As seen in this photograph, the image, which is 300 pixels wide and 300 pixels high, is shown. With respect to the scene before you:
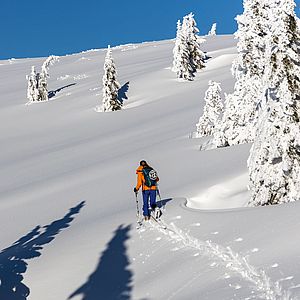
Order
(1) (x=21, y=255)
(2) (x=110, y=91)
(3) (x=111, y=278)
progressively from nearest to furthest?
(3) (x=111, y=278) → (1) (x=21, y=255) → (2) (x=110, y=91)

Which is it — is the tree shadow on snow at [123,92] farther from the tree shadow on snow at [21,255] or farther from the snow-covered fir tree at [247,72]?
the tree shadow on snow at [21,255]

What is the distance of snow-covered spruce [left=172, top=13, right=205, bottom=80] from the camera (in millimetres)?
63250

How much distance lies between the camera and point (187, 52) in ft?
214

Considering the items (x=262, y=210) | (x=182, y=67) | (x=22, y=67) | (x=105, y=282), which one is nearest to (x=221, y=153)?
(x=262, y=210)

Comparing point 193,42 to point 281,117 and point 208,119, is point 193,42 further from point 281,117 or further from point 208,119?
point 281,117

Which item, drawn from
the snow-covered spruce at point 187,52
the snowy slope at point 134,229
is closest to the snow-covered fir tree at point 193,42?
the snow-covered spruce at point 187,52

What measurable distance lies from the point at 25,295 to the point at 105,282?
1852 mm

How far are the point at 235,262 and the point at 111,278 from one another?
10.1ft

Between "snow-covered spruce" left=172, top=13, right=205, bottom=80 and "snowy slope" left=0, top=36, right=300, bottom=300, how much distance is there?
25890 millimetres

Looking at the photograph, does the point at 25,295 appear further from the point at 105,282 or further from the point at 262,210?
the point at 262,210

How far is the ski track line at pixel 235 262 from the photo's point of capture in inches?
250

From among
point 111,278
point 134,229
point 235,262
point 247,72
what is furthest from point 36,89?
point 235,262

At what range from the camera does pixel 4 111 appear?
62.5m

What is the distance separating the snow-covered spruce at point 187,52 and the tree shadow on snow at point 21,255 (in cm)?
4898
